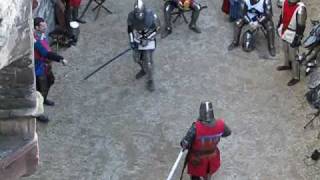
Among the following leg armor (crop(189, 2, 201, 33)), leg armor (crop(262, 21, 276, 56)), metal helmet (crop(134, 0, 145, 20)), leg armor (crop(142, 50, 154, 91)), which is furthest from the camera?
leg armor (crop(189, 2, 201, 33))

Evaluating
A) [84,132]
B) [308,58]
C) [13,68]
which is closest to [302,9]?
[308,58]

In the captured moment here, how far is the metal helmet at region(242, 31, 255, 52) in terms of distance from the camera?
43.5 feet

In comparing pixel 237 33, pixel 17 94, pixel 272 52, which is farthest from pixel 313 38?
pixel 17 94

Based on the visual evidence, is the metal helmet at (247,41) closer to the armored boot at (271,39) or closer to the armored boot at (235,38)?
the armored boot at (235,38)

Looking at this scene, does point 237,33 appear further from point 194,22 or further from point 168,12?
point 168,12

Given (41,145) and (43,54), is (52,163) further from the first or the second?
(43,54)

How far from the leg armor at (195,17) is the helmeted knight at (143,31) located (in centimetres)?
169

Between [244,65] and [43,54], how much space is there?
3721mm

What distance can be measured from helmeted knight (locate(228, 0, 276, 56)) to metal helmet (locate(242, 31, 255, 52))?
12cm

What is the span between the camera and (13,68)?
6223 millimetres

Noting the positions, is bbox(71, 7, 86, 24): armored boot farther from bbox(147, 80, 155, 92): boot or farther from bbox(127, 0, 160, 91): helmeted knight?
bbox(147, 80, 155, 92): boot

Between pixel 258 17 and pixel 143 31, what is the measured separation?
7.40 ft

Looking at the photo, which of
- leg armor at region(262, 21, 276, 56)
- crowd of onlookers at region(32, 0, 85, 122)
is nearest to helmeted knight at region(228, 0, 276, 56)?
leg armor at region(262, 21, 276, 56)

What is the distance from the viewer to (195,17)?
13727 mm
